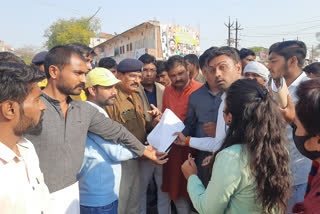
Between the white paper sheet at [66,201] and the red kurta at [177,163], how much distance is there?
147cm

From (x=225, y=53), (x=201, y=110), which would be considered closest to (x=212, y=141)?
(x=201, y=110)

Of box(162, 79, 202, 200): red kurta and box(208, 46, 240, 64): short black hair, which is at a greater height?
box(208, 46, 240, 64): short black hair

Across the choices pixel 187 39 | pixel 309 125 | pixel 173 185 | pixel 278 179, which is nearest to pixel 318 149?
pixel 309 125

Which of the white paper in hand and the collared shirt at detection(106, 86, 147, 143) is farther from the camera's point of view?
the collared shirt at detection(106, 86, 147, 143)

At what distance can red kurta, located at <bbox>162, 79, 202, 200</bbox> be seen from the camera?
2969mm

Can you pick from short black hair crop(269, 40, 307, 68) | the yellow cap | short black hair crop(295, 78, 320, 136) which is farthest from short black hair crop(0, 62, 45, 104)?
short black hair crop(269, 40, 307, 68)

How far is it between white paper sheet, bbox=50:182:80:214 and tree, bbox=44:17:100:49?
48.0 metres

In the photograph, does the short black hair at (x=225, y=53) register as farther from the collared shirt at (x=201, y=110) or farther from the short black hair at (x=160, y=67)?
the short black hair at (x=160, y=67)

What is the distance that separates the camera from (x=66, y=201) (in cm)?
168

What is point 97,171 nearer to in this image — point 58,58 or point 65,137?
point 65,137

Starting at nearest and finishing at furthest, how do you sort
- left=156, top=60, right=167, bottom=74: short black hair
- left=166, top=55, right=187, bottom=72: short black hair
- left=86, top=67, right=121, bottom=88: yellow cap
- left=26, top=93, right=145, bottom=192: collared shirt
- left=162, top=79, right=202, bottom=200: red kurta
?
left=26, top=93, right=145, bottom=192: collared shirt, left=86, top=67, right=121, bottom=88: yellow cap, left=162, top=79, right=202, bottom=200: red kurta, left=166, top=55, right=187, bottom=72: short black hair, left=156, top=60, right=167, bottom=74: short black hair

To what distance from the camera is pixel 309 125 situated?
3.86 feet

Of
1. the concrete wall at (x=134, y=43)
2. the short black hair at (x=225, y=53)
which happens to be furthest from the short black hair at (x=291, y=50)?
the concrete wall at (x=134, y=43)

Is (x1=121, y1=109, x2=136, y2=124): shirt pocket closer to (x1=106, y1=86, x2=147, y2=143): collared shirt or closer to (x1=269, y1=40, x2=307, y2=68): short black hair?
(x1=106, y1=86, x2=147, y2=143): collared shirt
